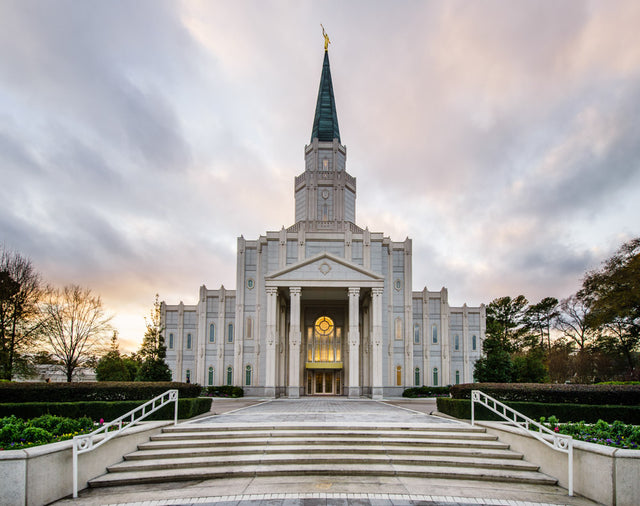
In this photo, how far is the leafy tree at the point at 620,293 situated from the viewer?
3616 centimetres

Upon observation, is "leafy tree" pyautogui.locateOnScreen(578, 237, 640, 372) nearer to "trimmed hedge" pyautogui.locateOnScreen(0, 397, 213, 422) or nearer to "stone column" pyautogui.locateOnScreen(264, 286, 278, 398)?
"stone column" pyautogui.locateOnScreen(264, 286, 278, 398)

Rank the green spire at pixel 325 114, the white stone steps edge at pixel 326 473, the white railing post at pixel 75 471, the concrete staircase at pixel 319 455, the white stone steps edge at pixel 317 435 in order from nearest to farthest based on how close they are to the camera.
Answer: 1. the white railing post at pixel 75 471
2. the white stone steps edge at pixel 326 473
3. the concrete staircase at pixel 319 455
4. the white stone steps edge at pixel 317 435
5. the green spire at pixel 325 114

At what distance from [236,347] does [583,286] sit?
1455 inches

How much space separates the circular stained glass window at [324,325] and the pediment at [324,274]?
31.0ft

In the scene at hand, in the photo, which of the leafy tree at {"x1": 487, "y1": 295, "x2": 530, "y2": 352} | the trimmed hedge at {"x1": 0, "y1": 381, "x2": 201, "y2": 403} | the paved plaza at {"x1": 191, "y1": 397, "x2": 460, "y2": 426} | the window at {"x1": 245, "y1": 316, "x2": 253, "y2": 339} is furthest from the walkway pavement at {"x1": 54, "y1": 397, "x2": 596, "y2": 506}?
the leafy tree at {"x1": 487, "y1": 295, "x2": 530, "y2": 352}

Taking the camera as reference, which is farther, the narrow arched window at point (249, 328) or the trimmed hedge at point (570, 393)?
the narrow arched window at point (249, 328)

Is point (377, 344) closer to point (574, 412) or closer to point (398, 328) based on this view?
point (398, 328)

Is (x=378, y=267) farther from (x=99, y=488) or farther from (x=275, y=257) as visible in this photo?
(x=99, y=488)

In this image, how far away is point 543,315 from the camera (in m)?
70.8

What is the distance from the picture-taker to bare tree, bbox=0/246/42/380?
112ft

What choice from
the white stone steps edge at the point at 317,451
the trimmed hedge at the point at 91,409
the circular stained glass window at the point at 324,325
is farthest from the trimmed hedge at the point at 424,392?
the white stone steps edge at the point at 317,451

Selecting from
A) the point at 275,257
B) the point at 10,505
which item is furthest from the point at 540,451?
the point at 275,257

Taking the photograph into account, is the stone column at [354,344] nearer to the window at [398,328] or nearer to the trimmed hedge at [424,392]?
the trimmed hedge at [424,392]

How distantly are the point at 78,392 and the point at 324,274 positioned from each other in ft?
69.0
